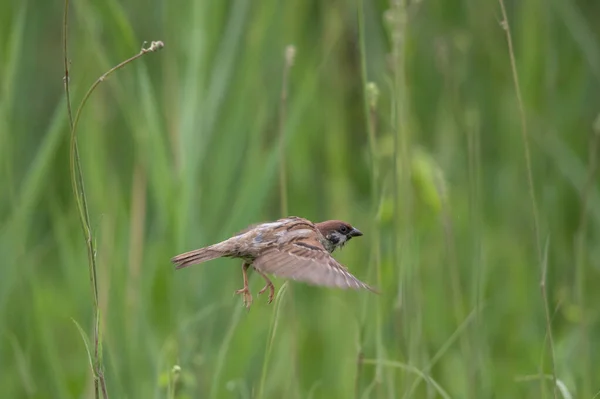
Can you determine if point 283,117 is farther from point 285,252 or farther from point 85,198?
point 85,198

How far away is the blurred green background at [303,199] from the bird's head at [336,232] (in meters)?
0.12

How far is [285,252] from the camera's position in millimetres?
2461

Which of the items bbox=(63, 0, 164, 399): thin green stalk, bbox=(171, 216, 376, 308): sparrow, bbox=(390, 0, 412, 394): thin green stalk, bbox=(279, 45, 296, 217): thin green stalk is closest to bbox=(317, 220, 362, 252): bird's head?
bbox=(171, 216, 376, 308): sparrow

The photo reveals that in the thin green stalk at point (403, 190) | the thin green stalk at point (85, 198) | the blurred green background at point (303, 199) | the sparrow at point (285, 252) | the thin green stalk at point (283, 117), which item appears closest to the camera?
the thin green stalk at point (85, 198)

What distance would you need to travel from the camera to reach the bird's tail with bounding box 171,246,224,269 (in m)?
2.42

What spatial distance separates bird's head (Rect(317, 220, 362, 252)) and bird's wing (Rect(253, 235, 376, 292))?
19cm

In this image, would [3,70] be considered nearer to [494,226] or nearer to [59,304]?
[59,304]

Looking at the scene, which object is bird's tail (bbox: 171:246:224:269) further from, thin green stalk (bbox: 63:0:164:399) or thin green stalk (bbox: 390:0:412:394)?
thin green stalk (bbox: 63:0:164:399)

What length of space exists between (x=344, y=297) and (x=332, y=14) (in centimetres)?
Result: 111

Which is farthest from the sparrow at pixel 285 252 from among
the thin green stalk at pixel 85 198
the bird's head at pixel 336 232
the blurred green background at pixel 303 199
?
the thin green stalk at pixel 85 198

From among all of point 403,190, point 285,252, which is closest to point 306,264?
point 285,252

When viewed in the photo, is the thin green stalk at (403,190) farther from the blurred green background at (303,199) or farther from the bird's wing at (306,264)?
the bird's wing at (306,264)

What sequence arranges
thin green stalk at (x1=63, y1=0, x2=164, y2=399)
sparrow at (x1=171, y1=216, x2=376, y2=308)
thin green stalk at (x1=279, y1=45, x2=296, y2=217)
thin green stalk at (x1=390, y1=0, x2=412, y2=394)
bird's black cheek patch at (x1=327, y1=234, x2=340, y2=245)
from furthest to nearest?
bird's black cheek patch at (x1=327, y1=234, x2=340, y2=245), thin green stalk at (x1=390, y1=0, x2=412, y2=394), thin green stalk at (x1=279, y1=45, x2=296, y2=217), sparrow at (x1=171, y1=216, x2=376, y2=308), thin green stalk at (x1=63, y1=0, x2=164, y2=399)

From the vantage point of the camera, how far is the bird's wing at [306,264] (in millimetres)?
2119
